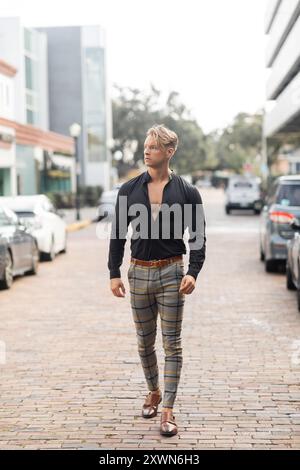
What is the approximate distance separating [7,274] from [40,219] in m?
4.23

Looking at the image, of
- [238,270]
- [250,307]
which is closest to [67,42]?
[238,270]

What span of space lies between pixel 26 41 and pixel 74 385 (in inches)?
1936

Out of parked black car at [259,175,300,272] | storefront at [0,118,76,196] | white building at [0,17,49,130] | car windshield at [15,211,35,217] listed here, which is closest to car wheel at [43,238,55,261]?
car windshield at [15,211,35,217]

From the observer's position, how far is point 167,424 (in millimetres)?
5367

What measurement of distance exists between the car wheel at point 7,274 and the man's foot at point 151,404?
24.5 ft

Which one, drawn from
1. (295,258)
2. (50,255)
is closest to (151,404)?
(295,258)

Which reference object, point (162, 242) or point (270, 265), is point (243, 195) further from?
point (162, 242)

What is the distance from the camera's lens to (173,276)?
5.47m

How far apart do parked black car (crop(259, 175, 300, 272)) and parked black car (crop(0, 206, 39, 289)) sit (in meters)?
4.16

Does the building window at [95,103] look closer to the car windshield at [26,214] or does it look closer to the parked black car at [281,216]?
the car windshield at [26,214]

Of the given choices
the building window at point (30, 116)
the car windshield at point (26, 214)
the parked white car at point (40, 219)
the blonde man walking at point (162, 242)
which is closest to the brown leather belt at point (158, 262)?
the blonde man walking at point (162, 242)

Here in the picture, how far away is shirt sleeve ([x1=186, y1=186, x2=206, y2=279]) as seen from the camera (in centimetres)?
551

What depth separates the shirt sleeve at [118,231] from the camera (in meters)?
5.56

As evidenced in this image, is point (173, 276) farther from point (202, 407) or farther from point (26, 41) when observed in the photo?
point (26, 41)
